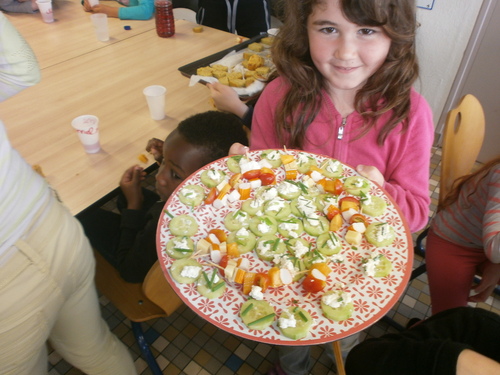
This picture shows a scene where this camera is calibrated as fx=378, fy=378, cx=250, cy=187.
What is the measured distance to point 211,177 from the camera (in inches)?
42.1

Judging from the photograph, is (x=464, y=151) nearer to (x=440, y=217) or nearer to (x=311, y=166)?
(x=440, y=217)

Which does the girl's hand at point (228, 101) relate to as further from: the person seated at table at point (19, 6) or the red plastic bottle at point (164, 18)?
the person seated at table at point (19, 6)

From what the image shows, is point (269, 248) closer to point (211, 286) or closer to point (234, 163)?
point (211, 286)

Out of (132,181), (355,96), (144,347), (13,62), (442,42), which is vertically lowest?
(144,347)

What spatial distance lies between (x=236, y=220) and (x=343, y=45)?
1.86ft

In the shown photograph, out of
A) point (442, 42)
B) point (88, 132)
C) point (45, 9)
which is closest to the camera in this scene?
point (88, 132)

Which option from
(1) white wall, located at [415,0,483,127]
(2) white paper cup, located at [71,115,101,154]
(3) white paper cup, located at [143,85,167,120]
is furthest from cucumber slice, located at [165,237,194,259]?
(1) white wall, located at [415,0,483,127]

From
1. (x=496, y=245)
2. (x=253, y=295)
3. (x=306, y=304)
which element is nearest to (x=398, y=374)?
(x=306, y=304)

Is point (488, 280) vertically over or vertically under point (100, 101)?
under

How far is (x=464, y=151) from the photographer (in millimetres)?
1361

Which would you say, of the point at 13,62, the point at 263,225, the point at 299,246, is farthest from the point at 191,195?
the point at 13,62

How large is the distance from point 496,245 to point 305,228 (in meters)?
0.55

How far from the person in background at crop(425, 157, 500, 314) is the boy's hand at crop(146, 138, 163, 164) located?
3.60ft

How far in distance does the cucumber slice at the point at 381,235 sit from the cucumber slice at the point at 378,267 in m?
0.05
